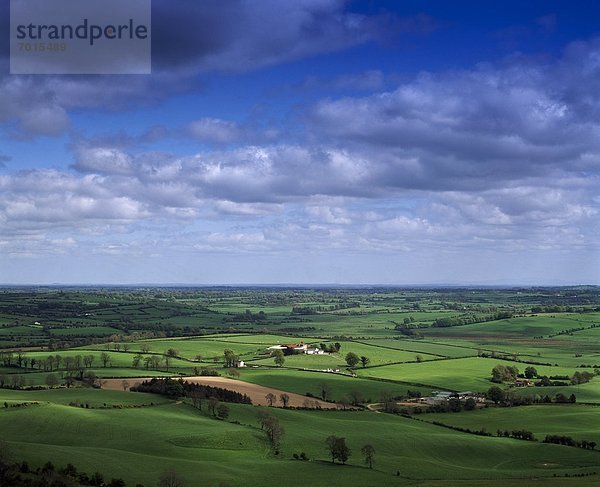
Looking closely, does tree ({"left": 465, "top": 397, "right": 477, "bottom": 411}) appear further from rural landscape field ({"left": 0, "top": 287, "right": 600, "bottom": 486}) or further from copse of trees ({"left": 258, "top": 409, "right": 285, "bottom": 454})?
copse of trees ({"left": 258, "top": 409, "right": 285, "bottom": 454})

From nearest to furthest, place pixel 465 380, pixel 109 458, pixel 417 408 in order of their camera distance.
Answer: pixel 109 458, pixel 417 408, pixel 465 380

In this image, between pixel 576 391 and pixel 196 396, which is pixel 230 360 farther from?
pixel 576 391

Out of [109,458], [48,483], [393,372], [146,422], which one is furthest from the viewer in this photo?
[393,372]

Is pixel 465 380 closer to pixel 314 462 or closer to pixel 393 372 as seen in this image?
pixel 393 372

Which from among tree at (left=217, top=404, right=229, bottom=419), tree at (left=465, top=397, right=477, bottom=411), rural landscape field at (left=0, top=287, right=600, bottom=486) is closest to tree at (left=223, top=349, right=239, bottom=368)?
rural landscape field at (left=0, top=287, right=600, bottom=486)

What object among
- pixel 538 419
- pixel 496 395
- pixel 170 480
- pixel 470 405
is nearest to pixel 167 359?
pixel 470 405

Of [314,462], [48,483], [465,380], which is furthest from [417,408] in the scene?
[48,483]
